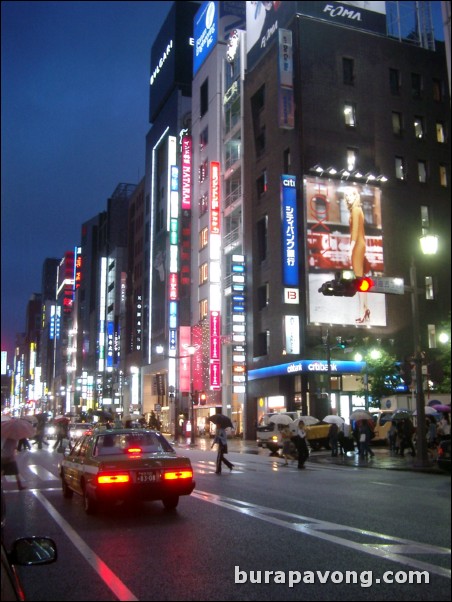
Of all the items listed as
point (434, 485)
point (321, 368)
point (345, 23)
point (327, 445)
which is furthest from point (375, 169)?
point (434, 485)

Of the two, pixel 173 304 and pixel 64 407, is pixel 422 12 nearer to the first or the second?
pixel 173 304

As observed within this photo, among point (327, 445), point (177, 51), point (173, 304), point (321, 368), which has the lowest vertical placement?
point (327, 445)

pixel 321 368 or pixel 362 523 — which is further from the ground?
pixel 321 368

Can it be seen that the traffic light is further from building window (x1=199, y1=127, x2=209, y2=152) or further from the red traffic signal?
building window (x1=199, y1=127, x2=209, y2=152)

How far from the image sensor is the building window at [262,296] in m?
46.5

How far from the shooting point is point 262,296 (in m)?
47.1

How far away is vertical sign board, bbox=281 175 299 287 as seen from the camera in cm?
4112

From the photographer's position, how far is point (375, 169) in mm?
44875

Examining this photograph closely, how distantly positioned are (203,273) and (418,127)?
74.1 ft

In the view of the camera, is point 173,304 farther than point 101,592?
Yes

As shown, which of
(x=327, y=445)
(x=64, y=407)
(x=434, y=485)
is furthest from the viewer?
(x=64, y=407)

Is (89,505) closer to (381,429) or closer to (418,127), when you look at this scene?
(381,429)

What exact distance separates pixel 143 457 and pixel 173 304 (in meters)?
52.7

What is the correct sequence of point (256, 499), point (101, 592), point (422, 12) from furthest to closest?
point (422, 12)
point (256, 499)
point (101, 592)
